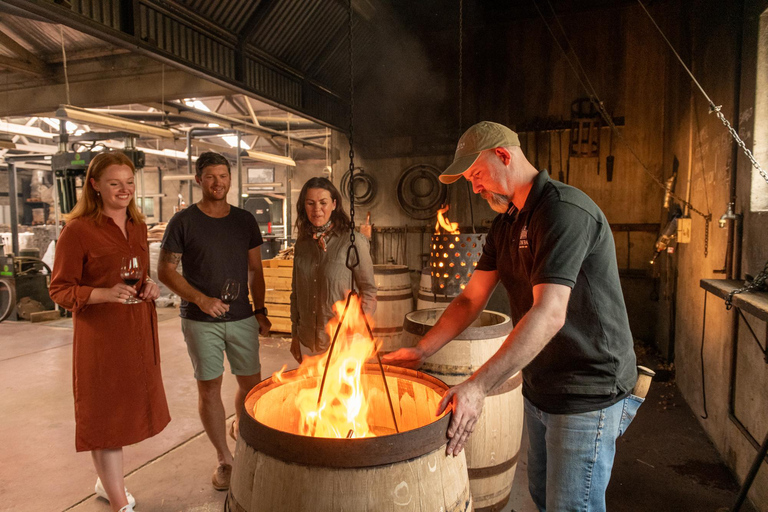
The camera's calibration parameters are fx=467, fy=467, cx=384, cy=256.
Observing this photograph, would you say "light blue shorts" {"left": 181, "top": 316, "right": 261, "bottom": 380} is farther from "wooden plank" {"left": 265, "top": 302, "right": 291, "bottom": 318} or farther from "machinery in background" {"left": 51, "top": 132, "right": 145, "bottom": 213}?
"machinery in background" {"left": 51, "top": 132, "right": 145, "bottom": 213}

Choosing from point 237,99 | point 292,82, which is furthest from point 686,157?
point 237,99

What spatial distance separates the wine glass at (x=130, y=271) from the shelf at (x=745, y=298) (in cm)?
283

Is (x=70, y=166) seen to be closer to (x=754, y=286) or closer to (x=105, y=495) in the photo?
(x=105, y=495)

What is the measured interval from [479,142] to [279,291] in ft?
16.5

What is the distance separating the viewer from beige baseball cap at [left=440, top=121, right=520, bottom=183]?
174 centimetres

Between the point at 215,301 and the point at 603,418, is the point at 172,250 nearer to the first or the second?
the point at 215,301

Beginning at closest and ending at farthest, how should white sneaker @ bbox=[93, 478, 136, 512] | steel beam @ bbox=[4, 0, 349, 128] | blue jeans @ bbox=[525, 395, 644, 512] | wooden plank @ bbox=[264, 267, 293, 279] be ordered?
blue jeans @ bbox=[525, 395, 644, 512] < white sneaker @ bbox=[93, 478, 136, 512] < steel beam @ bbox=[4, 0, 349, 128] < wooden plank @ bbox=[264, 267, 293, 279]

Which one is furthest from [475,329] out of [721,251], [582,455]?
[721,251]

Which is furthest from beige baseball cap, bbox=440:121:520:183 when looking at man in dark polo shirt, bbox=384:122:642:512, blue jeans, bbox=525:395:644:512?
blue jeans, bbox=525:395:644:512

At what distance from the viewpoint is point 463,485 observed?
4.61 feet

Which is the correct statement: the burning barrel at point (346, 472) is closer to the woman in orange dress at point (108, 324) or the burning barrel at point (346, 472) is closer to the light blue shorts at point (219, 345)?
the woman in orange dress at point (108, 324)

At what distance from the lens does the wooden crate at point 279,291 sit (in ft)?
20.6

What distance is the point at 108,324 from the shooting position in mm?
2373

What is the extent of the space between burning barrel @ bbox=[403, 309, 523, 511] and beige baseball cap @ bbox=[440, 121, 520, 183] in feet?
3.00
